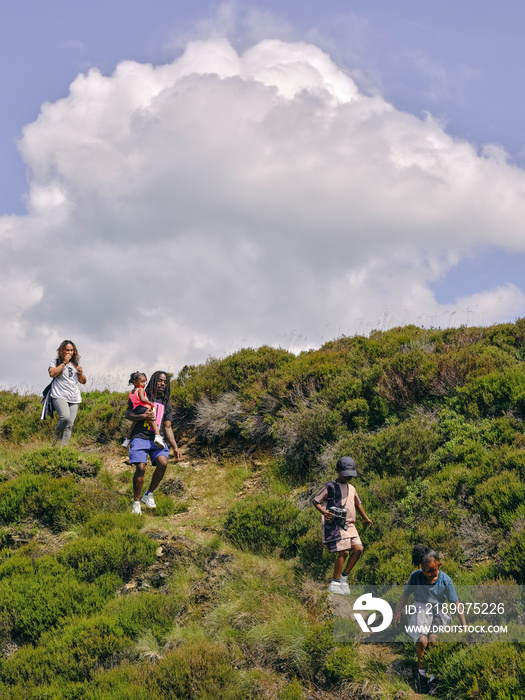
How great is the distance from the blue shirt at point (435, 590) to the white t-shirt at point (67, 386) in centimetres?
656

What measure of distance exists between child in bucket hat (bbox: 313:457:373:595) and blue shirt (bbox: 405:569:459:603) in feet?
3.33

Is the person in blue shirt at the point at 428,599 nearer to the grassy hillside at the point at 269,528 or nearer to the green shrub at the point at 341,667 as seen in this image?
the grassy hillside at the point at 269,528

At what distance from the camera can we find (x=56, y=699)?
5.48 meters

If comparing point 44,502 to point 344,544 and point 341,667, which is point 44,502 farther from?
point 341,667

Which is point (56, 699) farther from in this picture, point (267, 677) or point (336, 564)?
point (336, 564)

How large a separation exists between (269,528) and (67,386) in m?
4.33

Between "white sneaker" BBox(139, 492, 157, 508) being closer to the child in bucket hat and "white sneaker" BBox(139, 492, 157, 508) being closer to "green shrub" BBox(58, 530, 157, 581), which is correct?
"green shrub" BBox(58, 530, 157, 581)

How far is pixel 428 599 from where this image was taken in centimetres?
549

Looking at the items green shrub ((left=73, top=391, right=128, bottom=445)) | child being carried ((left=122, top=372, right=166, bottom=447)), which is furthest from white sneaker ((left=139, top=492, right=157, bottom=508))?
green shrub ((left=73, top=391, right=128, bottom=445))

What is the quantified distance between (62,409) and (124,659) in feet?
16.0

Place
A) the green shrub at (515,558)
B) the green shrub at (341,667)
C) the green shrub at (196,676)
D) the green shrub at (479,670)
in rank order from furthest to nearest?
the green shrub at (515,558) → the green shrub at (341,667) → the green shrub at (196,676) → the green shrub at (479,670)

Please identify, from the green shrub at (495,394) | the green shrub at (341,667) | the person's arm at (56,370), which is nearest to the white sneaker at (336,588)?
the green shrub at (341,667)

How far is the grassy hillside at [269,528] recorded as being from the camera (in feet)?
18.7

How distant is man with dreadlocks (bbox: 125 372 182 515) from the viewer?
842 centimetres
